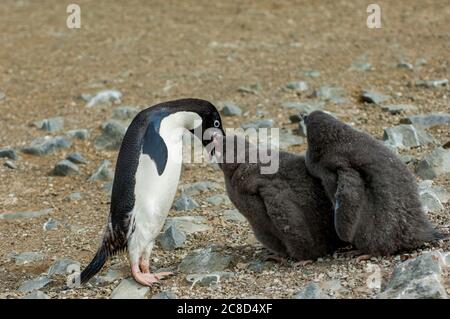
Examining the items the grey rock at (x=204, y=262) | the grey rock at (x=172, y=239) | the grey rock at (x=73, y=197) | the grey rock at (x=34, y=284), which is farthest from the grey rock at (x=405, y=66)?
the grey rock at (x=34, y=284)

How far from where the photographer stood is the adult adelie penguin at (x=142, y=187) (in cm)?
584

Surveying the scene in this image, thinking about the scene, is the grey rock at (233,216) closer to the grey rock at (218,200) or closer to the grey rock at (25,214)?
the grey rock at (218,200)

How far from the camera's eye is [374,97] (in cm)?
979

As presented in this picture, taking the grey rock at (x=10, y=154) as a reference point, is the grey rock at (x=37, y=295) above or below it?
below

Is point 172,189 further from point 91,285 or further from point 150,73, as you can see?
point 150,73

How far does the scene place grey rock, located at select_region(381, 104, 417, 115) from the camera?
929cm

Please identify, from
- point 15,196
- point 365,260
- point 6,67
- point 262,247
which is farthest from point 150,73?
point 365,260

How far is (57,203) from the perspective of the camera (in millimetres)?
8094

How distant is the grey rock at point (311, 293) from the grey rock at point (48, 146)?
4.90 metres

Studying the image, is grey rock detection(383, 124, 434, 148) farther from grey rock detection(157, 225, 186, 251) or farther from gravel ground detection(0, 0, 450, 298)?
grey rock detection(157, 225, 186, 251)

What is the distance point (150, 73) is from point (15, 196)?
157 inches

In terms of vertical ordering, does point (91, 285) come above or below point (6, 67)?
below

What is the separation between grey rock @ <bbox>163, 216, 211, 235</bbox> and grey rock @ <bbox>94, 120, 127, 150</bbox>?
2440 mm

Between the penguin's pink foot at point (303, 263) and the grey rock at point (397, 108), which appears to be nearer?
the penguin's pink foot at point (303, 263)
